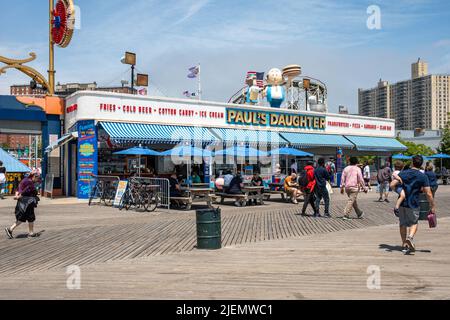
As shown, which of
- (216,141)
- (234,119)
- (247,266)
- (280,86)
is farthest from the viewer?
(280,86)

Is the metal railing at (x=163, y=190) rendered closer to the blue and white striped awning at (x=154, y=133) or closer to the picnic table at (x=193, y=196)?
the picnic table at (x=193, y=196)

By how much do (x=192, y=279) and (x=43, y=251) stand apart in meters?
4.07

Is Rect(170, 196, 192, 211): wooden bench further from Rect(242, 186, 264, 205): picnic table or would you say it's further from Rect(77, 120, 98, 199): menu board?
Rect(77, 120, 98, 199): menu board

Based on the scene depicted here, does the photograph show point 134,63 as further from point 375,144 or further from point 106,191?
point 375,144

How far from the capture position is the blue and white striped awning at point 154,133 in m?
23.4

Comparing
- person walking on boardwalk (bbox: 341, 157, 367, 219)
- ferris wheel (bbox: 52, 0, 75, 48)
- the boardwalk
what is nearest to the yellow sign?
ferris wheel (bbox: 52, 0, 75, 48)

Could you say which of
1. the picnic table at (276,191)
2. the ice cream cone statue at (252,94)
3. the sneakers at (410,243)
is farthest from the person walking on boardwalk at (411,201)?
the ice cream cone statue at (252,94)

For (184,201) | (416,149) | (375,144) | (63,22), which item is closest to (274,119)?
(375,144)

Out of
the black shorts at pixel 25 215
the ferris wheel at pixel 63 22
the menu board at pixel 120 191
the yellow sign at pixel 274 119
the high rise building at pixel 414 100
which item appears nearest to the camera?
the black shorts at pixel 25 215

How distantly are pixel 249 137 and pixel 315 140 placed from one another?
582 centimetres

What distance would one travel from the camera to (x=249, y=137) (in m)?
29.7

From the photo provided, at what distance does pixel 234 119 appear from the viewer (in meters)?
29.6
